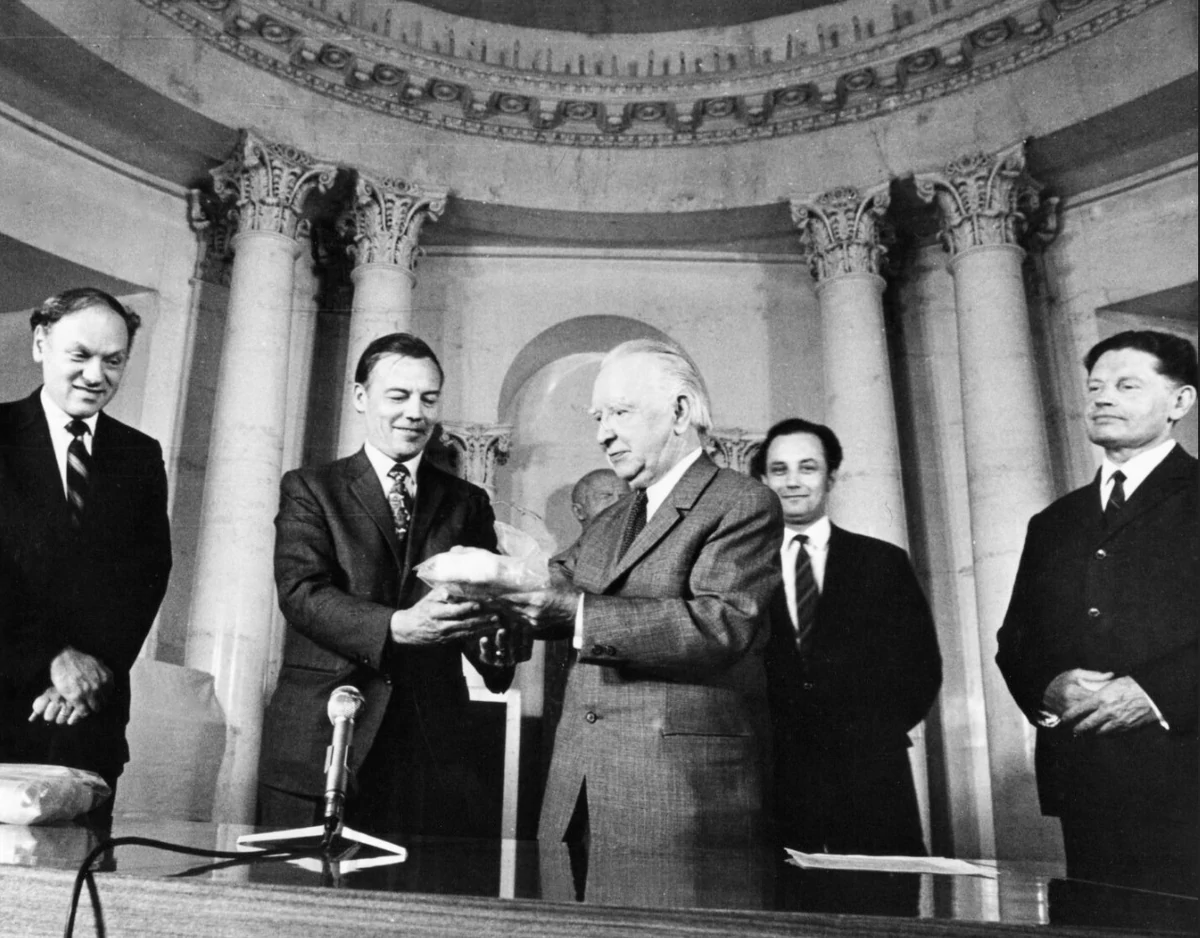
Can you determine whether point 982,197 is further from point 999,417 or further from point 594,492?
point 594,492

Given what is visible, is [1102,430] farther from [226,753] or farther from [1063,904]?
[226,753]

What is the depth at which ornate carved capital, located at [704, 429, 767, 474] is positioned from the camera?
208 inches

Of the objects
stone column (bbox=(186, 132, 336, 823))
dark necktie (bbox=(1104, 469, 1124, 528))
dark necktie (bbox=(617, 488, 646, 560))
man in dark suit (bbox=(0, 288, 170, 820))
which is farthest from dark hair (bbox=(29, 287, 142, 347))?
dark necktie (bbox=(1104, 469, 1124, 528))

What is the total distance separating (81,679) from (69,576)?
0.37m

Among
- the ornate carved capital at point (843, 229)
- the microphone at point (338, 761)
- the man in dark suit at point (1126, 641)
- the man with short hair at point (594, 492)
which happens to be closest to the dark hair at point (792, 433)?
the man with short hair at point (594, 492)

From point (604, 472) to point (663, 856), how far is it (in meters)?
3.16

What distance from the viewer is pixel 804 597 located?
4199 millimetres

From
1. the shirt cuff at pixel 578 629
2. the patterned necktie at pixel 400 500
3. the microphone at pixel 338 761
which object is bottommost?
the microphone at pixel 338 761

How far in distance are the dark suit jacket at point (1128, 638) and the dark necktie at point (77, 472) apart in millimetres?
3546

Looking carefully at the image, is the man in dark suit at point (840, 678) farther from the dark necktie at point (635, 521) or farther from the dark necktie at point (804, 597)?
the dark necktie at point (635, 521)

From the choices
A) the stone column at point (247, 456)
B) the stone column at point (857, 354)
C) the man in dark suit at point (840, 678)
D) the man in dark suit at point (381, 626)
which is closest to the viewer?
the man in dark suit at point (381, 626)

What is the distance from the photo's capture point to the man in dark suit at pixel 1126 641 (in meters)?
3.31

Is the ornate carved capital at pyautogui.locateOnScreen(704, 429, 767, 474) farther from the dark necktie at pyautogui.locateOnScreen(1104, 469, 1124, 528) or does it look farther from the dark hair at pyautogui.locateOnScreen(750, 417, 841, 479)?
the dark necktie at pyautogui.locateOnScreen(1104, 469, 1124, 528)

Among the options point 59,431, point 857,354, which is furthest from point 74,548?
point 857,354
